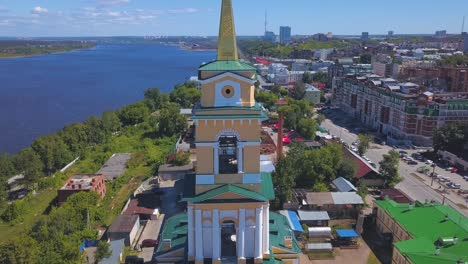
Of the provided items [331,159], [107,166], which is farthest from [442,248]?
[107,166]

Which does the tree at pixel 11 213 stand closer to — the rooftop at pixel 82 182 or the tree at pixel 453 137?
the rooftop at pixel 82 182

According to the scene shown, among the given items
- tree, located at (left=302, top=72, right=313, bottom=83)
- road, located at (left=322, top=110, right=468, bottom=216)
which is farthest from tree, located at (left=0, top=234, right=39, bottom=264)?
tree, located at (left=302, top=72, right=313, bottom=83)

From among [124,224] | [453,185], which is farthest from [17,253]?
[453,185]

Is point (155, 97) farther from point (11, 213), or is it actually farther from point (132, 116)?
point (11, 213)

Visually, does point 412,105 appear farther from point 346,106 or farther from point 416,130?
point 346,106

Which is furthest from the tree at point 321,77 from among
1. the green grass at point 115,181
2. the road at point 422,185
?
the green grass at point 115,181
